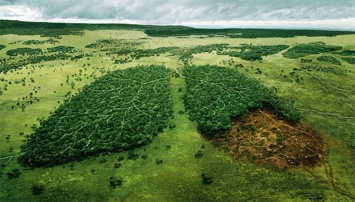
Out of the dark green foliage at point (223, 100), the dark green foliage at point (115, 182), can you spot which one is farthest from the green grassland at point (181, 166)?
the dark green foliage at point (223, 100)

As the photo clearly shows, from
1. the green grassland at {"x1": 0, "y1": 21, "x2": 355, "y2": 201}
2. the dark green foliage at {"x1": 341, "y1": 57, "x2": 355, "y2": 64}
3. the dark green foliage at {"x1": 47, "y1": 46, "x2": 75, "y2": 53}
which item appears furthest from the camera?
the dark green foliage at {"x1": 47, "y1": 46, "x2": 75, "y2": 53}

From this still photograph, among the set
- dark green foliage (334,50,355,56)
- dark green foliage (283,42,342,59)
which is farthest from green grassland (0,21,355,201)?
dark green foliage (334,50,355,56)

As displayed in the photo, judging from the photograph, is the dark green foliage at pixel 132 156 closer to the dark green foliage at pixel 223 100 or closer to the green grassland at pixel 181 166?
the green grassland at pixel 181 166

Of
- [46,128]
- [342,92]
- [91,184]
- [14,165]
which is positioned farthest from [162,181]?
[342,92]

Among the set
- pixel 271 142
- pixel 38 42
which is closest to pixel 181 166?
pixel 271 142

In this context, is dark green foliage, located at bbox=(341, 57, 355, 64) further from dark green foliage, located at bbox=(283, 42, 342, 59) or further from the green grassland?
the green grassland

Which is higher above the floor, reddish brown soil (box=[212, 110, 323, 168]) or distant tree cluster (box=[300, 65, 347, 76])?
distant tree cluster (box=[300, 65, 347, 76])
